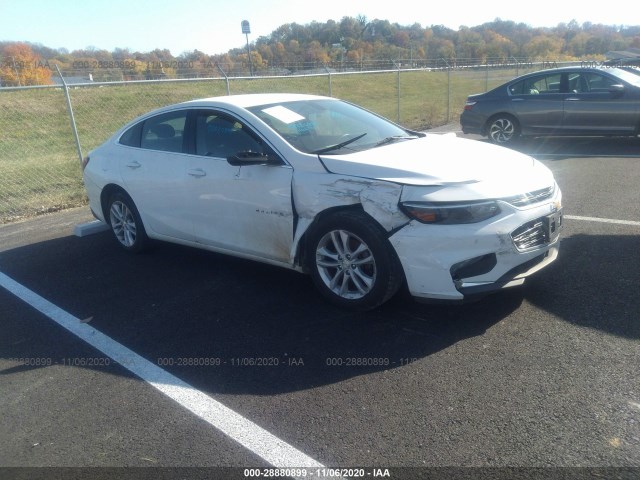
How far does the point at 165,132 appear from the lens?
5867 millimetres

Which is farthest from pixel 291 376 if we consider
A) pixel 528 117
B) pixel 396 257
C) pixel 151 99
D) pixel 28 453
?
pixel 151 99

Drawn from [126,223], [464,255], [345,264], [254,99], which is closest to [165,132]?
[254,99]

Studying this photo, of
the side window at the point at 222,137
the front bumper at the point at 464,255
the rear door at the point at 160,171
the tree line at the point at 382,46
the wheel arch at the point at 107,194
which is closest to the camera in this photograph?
the front bumper at the point at 464,255

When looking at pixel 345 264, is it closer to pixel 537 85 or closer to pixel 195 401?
pixel 195 401

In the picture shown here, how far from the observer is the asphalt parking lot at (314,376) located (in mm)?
2924

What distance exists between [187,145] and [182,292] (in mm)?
1391

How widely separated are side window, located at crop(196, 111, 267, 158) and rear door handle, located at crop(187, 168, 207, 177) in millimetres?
161

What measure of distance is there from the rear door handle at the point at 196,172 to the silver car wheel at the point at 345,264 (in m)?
1.44

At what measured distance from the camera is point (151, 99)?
854 inches

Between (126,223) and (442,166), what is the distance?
360 cm

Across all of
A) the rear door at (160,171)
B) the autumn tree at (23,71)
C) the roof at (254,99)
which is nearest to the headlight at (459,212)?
the roof at (254,99)

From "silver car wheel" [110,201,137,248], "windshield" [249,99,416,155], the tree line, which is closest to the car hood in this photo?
"windshield" [249,99,416,155]

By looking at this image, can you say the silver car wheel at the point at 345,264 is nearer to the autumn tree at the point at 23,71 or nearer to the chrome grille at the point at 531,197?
the chrome grille at the point at 531,197

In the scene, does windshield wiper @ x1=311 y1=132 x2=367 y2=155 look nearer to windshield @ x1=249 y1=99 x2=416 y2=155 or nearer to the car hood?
windshield @ x1=249 y1=99 x2=416 y2=155
